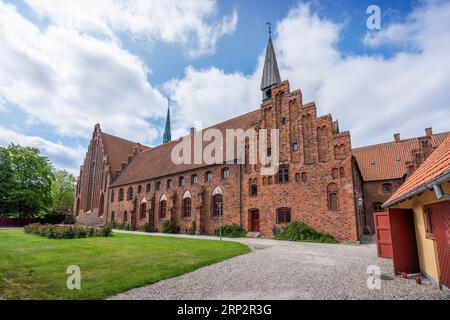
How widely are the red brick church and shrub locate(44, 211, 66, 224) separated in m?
11.2

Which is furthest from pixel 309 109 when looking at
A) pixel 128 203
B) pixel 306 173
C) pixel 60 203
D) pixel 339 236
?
pixel 60 203

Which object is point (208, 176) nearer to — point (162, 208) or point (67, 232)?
point (162, 208)

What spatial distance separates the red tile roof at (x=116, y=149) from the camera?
1597 inches

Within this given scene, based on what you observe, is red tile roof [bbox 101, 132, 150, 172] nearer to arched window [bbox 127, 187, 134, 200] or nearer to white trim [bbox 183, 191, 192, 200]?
arched window [bbox 127, 187, 134, 200]

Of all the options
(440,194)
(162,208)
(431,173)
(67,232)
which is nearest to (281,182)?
(431,173)

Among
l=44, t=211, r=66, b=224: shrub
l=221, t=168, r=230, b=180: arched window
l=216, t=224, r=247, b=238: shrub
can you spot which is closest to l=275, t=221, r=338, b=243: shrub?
l=216, t=224, r=247, b=238: shrub

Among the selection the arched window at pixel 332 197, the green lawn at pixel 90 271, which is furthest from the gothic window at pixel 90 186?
the arched window at pixel 332 197

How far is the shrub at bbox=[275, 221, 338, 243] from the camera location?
17364mm

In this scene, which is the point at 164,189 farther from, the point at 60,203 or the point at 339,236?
the point at 60,203

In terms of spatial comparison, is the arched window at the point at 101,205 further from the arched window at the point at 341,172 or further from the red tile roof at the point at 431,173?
the red tile roof at the point at 431,173

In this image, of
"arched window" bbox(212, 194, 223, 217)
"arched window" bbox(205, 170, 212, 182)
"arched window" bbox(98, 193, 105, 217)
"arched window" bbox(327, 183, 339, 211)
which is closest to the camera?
"arched window" bbox(327, 183, 339, 211)

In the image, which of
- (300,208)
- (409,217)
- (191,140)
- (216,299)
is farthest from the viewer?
(191,140)

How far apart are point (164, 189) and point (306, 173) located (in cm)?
1688
